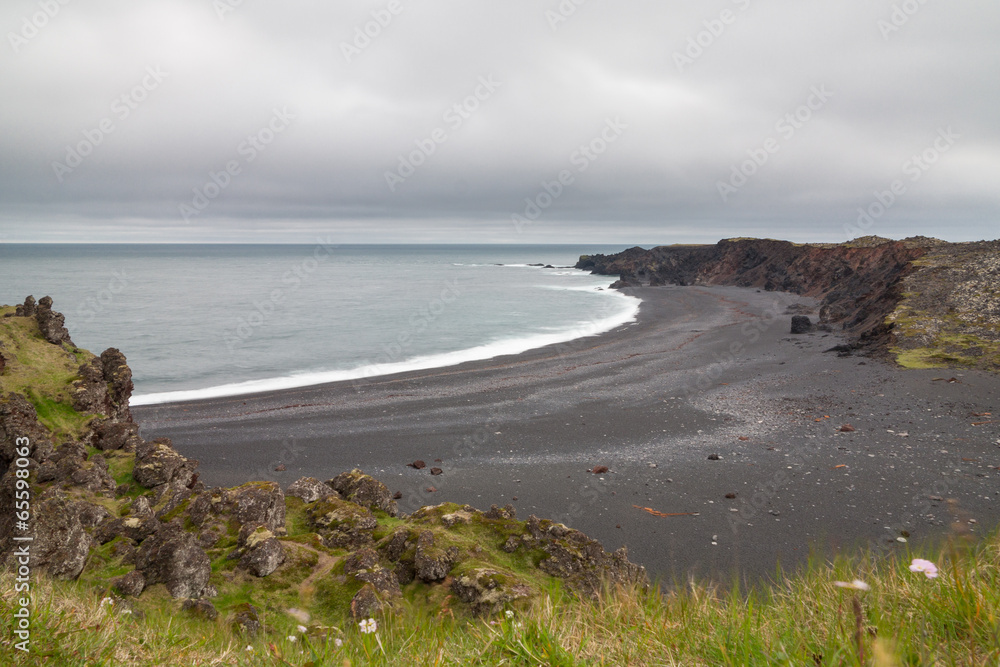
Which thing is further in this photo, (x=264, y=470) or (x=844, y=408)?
(x=844, y=408)

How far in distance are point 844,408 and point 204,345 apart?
35.8 meters

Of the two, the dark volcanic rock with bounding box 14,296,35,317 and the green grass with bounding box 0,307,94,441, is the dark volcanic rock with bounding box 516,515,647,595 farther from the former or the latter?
the dark volcanic rock with bounding box 14,296,35,317

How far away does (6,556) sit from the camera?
5.02 m

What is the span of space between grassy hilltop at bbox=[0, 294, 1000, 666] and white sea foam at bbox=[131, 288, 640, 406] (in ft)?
40.0

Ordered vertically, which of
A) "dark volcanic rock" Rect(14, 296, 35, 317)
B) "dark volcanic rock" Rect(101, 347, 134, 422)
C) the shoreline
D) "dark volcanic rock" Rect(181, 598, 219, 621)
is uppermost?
"dark volcanic rock" Rect(14, 296, 35, 317)

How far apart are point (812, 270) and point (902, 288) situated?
122 ft

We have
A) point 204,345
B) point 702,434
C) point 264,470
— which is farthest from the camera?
point 204,345

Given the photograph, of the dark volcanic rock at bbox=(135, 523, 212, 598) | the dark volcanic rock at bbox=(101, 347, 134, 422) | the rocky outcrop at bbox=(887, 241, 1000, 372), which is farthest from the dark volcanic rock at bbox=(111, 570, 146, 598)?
the rocky outcrop at bbox=(887, 241, 1000, 372)

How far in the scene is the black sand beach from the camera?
964 centimetres

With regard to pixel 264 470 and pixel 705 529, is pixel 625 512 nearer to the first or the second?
pixel 705 529

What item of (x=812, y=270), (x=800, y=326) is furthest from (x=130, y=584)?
(x=812, y=270)

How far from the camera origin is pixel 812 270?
6406cm

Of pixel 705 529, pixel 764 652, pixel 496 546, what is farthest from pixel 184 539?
pixel 705 529

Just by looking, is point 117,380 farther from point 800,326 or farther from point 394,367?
point 800,326
